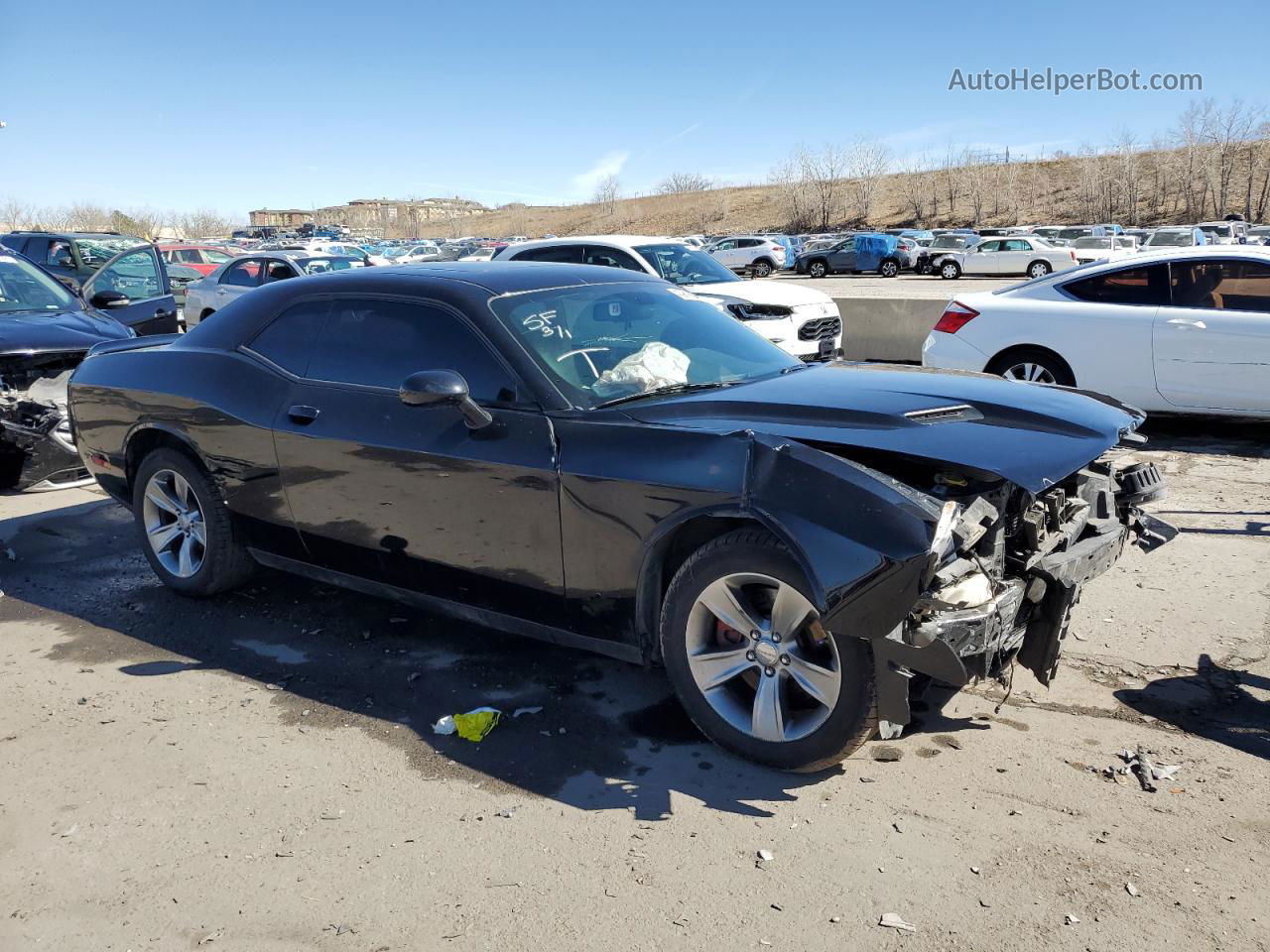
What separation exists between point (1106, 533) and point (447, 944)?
106 inches

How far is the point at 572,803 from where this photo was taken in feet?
11.0

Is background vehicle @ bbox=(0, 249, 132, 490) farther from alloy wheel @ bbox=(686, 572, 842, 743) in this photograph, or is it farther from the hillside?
the hillside

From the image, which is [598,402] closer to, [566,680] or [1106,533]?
[566,680]

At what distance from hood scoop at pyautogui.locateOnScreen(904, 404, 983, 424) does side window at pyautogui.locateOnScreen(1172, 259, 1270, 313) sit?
552 cm

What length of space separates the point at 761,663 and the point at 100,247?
15.9 meters

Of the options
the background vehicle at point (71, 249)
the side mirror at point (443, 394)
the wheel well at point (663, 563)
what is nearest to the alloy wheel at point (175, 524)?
the side mirror at point (443, 394)

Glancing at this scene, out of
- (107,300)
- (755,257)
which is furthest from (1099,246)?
(107,300)

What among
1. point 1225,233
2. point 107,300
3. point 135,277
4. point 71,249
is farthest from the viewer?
point 1225,233

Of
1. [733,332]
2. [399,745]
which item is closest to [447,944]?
[399,745]

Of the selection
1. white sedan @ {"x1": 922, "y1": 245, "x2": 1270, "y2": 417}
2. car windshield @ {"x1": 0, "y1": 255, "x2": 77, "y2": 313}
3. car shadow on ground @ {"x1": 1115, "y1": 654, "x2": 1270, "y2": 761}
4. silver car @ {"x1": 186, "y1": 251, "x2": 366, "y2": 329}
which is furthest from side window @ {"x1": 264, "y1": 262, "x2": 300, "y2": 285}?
car shadow on ground @ {"x1": 1115, "y1": 654, "x2": 1270, "y2": 761}

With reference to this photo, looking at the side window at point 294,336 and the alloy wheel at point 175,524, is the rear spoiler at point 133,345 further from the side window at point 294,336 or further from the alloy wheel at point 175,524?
the side window at point 294,336

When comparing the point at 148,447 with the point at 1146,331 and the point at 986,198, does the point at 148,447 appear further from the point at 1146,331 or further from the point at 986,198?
the point at 986,198

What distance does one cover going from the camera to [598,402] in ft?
12.8

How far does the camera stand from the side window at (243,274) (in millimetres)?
16641
